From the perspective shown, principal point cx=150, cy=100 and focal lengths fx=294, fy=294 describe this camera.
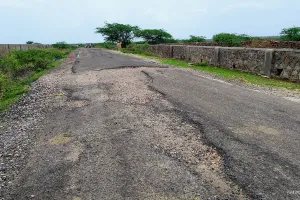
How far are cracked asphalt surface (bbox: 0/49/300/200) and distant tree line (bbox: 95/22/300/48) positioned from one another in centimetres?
1763

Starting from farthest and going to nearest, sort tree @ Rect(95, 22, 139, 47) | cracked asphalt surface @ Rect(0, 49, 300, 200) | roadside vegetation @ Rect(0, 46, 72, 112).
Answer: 1. tree @ Rect(95, 22, 139, 47)
2. roadside vegetation @ Rect(0, 46, 72, 112)
3. cracked asphalt surface @ Rect(0, 49, 300, 200)

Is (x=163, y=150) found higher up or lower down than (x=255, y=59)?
lower down

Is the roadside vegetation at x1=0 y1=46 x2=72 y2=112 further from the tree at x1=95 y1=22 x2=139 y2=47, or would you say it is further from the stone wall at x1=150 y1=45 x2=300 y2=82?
the tree at x1=95 y1=22 x2=139 y2=47

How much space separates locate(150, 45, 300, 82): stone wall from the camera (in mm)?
11211

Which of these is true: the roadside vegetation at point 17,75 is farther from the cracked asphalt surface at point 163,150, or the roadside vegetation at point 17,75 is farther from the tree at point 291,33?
the tree at point 291,33

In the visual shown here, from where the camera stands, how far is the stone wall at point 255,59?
36.8 feet

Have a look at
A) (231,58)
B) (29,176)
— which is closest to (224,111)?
(29,176)

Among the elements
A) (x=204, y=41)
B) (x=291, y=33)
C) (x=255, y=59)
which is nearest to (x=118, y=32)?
(x=204, y=41)

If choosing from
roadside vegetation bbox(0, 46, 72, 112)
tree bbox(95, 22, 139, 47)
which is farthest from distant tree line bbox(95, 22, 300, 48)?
roadside vegetation bbox(0, 46, 72, 112)

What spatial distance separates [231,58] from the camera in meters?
15.1

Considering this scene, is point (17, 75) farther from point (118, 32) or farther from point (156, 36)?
point (118, 32)

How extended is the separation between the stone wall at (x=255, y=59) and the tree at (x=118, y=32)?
5120 cm

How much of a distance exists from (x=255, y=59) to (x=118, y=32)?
195ft

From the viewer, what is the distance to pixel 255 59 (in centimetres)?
1307
